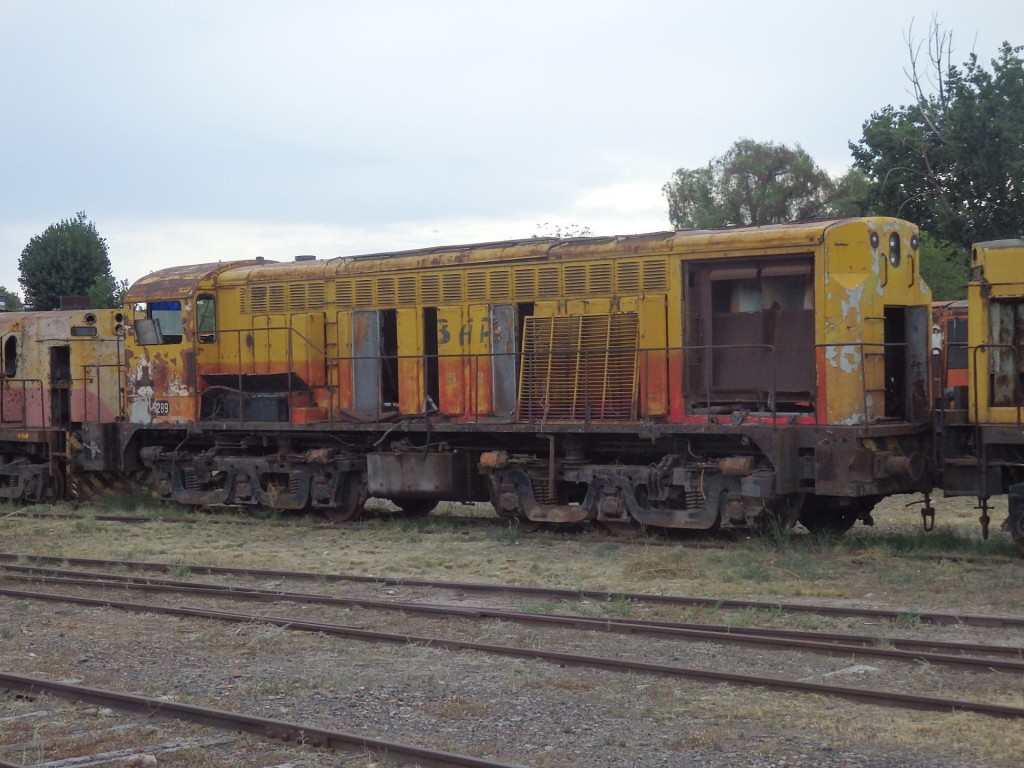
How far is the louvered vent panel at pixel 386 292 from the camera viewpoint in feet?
55.0

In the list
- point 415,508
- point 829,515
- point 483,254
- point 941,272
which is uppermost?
point 941,272

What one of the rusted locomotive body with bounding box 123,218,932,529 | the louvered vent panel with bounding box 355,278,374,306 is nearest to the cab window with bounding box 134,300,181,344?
the rusted locomotive body with bounding box 123,218,932,529

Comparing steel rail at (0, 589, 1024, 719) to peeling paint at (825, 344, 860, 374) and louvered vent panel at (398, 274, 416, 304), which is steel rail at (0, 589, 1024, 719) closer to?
peeling paint at (825, 344, 860, 374)

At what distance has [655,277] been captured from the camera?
14578 millimetres

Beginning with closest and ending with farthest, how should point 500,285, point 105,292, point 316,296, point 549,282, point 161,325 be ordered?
point 549,282 → point 500,285 → point 316,296 → point 161,325 → point 105,292

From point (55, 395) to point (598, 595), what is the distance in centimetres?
1388

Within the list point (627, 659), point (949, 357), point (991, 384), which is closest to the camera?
point (627, 659)

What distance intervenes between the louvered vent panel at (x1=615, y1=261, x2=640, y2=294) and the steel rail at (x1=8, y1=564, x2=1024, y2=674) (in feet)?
18.0

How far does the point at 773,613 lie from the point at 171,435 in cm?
1186

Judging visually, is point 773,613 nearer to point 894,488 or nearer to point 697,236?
point 894,488

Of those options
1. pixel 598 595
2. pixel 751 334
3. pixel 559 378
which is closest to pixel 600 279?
pixel 559 378

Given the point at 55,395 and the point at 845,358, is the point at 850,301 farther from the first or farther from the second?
the point at 55,395

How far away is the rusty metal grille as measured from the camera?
48.5 feet

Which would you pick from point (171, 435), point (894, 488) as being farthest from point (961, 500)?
point (171, 435)
